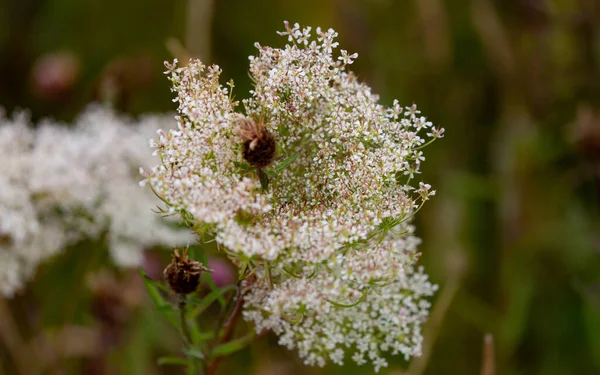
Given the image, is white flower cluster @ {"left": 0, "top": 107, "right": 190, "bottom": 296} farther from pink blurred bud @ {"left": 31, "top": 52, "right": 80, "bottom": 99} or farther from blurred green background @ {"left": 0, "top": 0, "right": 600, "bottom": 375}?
pink blurred bud @ {"left": 31, "top": 52, "right": 80, "bottom": 99}

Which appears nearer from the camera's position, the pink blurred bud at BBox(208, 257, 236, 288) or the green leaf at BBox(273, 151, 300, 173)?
the green leaf at BBox(273, 151, 300, 173)

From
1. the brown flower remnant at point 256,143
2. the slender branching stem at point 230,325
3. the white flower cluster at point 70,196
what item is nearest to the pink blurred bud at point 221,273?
the white flower cluster at point 70,196

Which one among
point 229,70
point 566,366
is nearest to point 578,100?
point 566,366

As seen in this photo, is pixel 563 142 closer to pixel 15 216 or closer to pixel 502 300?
pixel 502 300

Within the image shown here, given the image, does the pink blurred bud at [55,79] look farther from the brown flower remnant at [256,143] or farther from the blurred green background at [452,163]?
the brown flower remnant at [256,143]

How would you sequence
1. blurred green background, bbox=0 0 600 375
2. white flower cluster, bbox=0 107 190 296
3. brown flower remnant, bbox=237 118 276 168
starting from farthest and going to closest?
blurred green background, bbox=0 0 600 375, white flower cluster, bbox=0 107 190 296, brown flower remnant, bbox=237 118 276 168

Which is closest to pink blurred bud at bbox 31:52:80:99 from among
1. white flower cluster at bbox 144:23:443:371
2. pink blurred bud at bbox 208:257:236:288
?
pink blurred bud at bbox 208:257:236:288

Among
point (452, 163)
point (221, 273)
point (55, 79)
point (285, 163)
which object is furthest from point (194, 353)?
point (452, 163)
